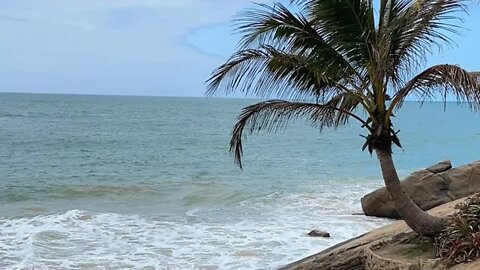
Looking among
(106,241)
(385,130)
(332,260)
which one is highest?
(385,130)

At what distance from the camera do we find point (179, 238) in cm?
1331

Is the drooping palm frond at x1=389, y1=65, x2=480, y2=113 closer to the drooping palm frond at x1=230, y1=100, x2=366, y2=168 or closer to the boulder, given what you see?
the drooping palm frond at x1=230, y1=100, x2=366, y2=168

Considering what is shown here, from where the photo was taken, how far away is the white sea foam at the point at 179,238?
37.0 feet

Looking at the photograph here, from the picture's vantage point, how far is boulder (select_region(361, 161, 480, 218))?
14.0m

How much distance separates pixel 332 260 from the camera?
28.0 feet

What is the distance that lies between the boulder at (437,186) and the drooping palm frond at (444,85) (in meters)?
7.26

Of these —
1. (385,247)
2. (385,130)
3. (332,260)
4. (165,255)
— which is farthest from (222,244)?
(385,130)

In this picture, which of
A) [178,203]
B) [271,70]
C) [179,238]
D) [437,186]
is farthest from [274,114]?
[178,203]

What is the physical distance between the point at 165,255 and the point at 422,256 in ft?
19.5

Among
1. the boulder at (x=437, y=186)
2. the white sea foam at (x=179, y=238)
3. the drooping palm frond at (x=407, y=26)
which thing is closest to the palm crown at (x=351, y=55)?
the drooping palm frond at (x=407, y=26)

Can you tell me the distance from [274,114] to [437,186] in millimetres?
8149

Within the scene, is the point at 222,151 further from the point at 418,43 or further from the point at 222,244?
the point at 418,43

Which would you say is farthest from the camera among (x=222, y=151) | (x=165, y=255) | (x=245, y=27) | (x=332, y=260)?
(x=222, y=151)

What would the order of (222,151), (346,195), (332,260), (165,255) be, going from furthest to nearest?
(222,151) → (346,195) → (165,255) → (332,260)
